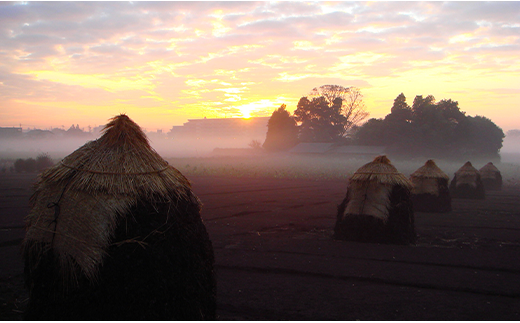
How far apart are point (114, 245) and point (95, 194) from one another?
62cm

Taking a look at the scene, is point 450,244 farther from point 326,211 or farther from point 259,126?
point 259,126

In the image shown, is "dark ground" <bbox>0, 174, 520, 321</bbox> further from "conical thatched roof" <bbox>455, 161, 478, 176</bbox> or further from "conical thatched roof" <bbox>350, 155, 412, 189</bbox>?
"conical thatched roof" <bbox>455, 161, 478, 176</bbox>

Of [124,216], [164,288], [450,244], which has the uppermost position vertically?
[124,216]

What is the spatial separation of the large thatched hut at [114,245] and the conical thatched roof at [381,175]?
24.1ft

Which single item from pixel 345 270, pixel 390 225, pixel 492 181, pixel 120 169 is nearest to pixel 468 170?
pixel 492 181

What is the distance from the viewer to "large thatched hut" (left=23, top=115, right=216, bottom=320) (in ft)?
12.3

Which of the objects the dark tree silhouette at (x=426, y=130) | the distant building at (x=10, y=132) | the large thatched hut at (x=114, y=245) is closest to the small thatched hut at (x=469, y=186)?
the large thatched hut at (x=114, y=245)

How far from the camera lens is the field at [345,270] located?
5848mm

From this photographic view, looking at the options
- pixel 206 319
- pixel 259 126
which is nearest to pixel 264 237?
pixel 206 319

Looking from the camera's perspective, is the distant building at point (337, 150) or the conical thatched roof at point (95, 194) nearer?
the conical thatched roof at point (95, 194)

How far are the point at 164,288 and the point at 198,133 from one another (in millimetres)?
165988

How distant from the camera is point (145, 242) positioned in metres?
3.93

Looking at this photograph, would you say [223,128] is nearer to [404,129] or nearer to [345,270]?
[404,129]

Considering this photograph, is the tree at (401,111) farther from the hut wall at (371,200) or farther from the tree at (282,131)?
the hut wall at (371,200)
